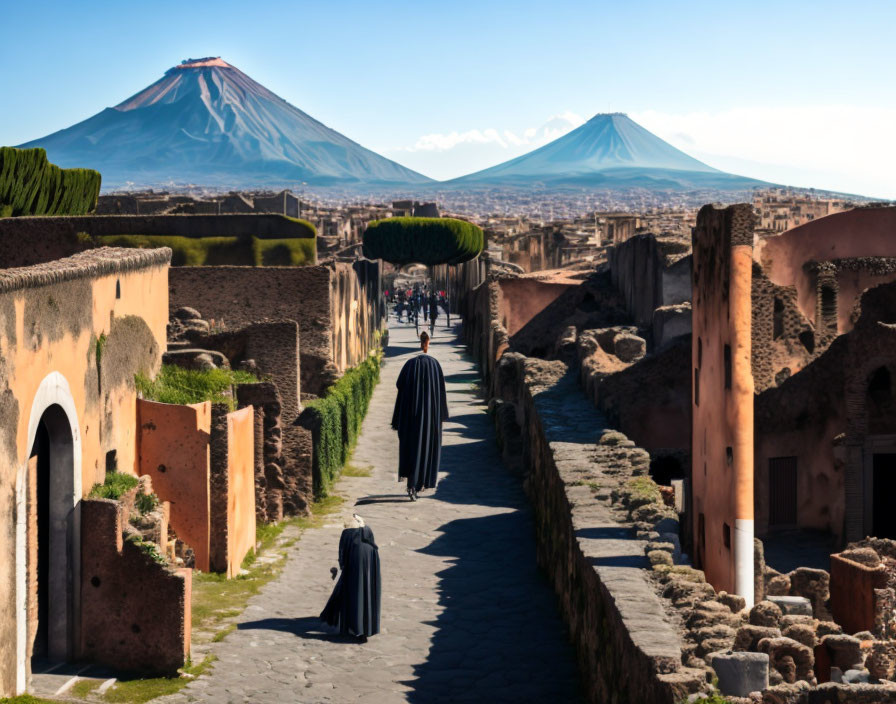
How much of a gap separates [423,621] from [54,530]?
10.8ft

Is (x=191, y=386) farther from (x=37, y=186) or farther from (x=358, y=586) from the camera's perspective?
(x=37, y=186)

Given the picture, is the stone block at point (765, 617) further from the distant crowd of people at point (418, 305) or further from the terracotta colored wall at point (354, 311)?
the distant crowd of people at point (418, 305)

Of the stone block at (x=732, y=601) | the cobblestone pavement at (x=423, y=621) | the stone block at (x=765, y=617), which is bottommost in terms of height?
the cobblestone pavement at (x=423, y=621)

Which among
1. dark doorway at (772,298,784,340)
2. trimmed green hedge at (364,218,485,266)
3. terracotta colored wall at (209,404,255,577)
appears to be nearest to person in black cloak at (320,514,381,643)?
terracotta colored wall at (209,404,255,577)

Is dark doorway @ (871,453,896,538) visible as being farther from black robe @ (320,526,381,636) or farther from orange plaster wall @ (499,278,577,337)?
orange plaster wall @ (499,278,577,337)

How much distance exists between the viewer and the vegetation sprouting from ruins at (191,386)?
1388cm

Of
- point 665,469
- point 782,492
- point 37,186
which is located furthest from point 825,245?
point 37,186

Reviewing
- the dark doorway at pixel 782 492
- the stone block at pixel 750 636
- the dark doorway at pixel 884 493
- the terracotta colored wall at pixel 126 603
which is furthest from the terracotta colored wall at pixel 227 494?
the dark doorway at pixel 884 493

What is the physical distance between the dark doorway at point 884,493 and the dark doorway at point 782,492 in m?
1.01

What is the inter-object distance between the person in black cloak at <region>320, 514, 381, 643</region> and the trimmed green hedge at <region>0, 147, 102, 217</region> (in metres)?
20.0

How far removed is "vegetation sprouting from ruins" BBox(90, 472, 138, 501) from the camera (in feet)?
36.7

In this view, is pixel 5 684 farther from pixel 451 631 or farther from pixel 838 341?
pixel 838 341

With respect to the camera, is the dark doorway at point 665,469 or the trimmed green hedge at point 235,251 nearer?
the dark doorway at point 665,469

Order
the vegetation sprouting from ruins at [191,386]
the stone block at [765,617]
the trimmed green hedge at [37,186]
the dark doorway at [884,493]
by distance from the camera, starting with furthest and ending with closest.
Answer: the trimmed green hedge at [37,186] < the dark doorway at [884,493] < the vegetation sprouting from ruins at [191,386] < the stone block at [765,617]
